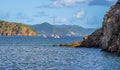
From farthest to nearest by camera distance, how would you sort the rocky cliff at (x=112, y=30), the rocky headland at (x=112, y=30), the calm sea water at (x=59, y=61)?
the rocky cliff at (x=112, y=30) → the rocky headland at (x=112, y=30) → the calm sea water at (x=59, y=61)

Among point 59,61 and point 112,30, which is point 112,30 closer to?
point 112,30

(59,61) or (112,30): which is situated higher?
(112,30)

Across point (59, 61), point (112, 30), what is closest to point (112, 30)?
point (112, 30)

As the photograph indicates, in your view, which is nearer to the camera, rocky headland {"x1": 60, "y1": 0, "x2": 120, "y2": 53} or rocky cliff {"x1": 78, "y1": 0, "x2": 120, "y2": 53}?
rocky headland {"x1": 60, "y1": 0, "x2": 120, "y2": 53}

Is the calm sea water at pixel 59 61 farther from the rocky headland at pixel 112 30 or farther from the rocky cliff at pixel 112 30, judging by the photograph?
the rocky cliff at pixel 112 30

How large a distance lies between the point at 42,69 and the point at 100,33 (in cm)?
7735

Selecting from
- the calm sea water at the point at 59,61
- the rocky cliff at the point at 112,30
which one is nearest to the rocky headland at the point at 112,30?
the rocky cliff at the point at 112,30

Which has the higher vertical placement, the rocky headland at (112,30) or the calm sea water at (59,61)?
the rocky headland at (112,30)

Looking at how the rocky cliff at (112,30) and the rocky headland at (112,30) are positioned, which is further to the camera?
the rocky cliff at (112,30)

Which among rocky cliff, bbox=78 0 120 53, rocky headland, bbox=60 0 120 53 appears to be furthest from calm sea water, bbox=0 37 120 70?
rocky cliff, bbox=78 0 120 53

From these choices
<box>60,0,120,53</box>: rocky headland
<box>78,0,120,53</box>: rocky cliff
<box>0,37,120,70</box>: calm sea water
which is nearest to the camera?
<box>0,37,120,70</box>: calm sea water

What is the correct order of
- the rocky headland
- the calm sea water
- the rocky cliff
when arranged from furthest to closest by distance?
the rocky cliff
the rocky headland
the calm sea water

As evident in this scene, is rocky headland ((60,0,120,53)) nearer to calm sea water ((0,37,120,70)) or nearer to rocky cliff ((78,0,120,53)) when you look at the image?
rocky cliff ((78,0,120,53))

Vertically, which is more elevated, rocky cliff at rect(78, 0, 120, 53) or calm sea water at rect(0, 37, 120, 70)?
rocky cliff at rect(78, 0, 120, 53)
